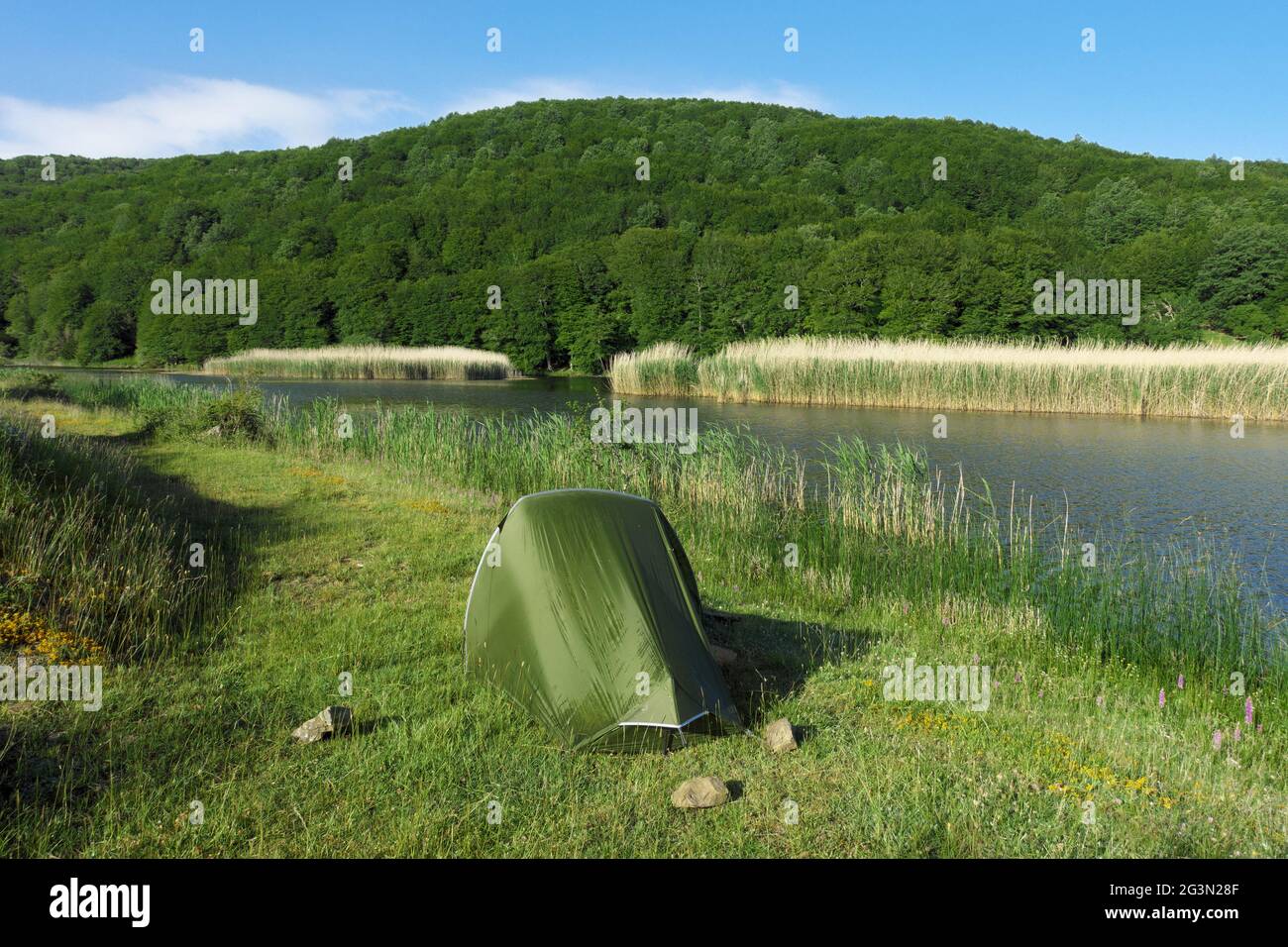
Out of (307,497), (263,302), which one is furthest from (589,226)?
(307,497)

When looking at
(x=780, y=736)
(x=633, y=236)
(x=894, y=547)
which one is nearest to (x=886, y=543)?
(x=894, y=547)

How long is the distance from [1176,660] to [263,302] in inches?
3012

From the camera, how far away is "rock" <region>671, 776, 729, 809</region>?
4176 mm

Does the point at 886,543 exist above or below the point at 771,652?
above

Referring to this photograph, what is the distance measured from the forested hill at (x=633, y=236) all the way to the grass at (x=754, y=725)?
140ft

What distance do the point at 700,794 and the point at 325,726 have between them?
7.41 feet

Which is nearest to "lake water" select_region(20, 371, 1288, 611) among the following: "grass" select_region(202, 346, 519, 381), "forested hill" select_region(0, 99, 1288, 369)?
"grass" select_region(202, 346, 519, 381)

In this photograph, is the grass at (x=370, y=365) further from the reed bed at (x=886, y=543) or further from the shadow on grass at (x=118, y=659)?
the shadow on grass at (x=118, y=659)

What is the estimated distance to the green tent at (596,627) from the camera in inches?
196

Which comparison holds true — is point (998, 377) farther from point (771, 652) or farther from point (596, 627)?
point (596, 627)

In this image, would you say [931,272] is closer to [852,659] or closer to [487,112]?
[852,659]

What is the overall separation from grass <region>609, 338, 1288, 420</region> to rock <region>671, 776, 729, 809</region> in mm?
24835

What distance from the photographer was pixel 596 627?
5.30m
